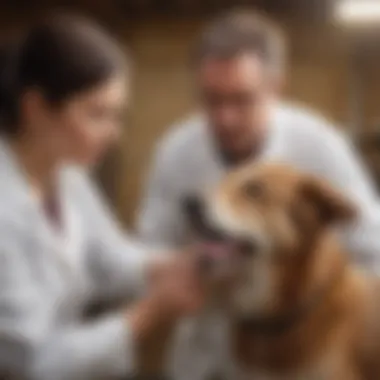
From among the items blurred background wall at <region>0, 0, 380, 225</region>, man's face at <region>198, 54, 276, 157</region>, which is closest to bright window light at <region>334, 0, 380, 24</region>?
blurred background wall at <region>0, 0, 380, 225</region>

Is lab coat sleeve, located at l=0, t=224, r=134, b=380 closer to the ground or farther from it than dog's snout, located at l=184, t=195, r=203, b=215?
closer to the ground

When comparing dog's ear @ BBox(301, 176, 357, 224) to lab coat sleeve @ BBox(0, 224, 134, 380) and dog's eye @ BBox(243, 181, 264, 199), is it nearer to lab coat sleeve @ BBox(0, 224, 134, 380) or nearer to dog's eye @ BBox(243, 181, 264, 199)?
dog's eye @ BBox(243, 181, 264, 199)

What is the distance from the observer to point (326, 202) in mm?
971

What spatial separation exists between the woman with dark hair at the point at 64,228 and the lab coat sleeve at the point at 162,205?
3 cm

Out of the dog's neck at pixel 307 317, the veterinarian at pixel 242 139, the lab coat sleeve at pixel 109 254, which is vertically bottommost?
the dog's neck at pixel 307 317

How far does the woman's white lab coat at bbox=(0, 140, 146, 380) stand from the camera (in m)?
0.95

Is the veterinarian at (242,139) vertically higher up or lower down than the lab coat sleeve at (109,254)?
higher up

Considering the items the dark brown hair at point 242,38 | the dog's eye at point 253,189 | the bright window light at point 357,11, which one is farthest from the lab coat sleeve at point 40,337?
the bright window light at point 357,11

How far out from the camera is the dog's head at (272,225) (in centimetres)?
95

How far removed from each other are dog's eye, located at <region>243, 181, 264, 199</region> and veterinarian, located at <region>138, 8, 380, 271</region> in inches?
1.5

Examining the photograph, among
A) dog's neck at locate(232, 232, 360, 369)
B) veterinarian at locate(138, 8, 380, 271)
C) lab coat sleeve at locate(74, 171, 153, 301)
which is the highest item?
veterinarian at locate(138, 8, 380, 271)

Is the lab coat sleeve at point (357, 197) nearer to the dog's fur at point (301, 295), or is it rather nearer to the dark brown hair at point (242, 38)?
the dog's fur at point (301, 295)

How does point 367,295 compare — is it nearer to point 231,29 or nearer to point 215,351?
point 215,351

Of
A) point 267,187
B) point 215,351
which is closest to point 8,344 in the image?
point 215,351
